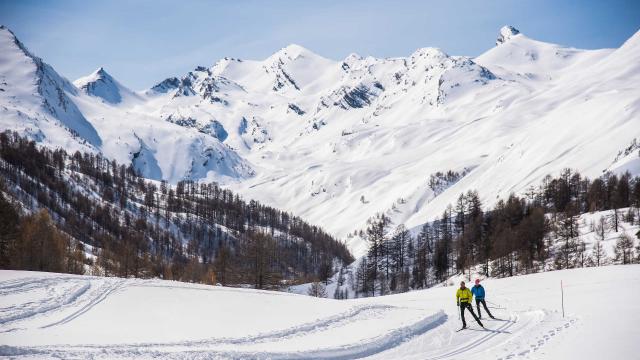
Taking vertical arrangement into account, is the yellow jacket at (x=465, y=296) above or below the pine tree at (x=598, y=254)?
below

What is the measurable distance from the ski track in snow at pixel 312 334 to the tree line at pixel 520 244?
5876cm

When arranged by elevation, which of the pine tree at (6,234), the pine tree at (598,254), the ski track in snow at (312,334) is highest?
the pine tree at (6,234)

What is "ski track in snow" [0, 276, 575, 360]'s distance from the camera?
72.5ft

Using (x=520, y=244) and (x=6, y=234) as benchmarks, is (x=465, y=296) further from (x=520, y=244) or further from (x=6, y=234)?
(x=520, y=244)

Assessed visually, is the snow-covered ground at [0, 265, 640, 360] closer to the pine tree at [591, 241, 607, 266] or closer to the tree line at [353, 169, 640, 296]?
the pine tree at [591, 241, 607, 266]

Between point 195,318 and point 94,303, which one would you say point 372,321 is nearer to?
point 195,318

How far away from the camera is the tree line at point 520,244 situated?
86562mm

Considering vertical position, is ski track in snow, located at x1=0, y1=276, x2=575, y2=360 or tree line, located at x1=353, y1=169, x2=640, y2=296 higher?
tree line, located at x1=353, y1=169, x2=640, y2=296

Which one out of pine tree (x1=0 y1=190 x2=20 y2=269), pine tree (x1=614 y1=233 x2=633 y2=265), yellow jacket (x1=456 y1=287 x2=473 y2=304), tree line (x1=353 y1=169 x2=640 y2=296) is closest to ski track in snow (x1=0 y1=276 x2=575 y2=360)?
yellow jacket (x1=456 y1=287 x2=473 y2=304)

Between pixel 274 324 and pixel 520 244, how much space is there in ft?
239

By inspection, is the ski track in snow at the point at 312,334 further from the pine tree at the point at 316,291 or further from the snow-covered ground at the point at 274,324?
the pine tree at the point at 316,291

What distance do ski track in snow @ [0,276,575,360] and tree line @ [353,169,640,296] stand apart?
5876 centimetres

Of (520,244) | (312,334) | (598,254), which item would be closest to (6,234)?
(312,334)

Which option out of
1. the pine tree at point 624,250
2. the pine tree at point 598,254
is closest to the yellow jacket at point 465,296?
the pine tree at point 624,250
